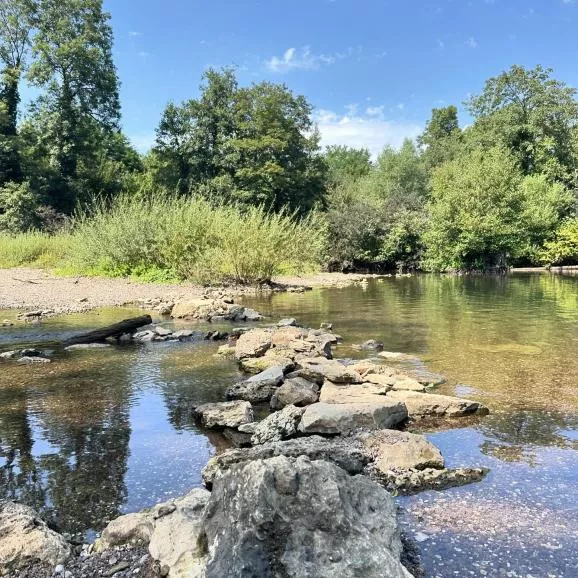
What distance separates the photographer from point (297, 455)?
4.89 metres

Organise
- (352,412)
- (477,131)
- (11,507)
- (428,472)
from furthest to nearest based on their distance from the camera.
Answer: (477,131) < (352,412) < (428,472) < (11,507)

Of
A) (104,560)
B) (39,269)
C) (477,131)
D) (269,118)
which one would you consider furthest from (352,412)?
(477,131)

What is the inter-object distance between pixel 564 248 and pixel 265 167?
77.2 feet

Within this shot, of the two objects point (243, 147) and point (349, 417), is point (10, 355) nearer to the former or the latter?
point (349, 417)

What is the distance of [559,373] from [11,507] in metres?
7.90

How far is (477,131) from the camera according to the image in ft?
179

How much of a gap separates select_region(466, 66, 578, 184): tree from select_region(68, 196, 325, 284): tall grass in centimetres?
3107

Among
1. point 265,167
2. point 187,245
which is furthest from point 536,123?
point 187,245

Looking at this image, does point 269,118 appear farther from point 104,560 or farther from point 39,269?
point 104,560

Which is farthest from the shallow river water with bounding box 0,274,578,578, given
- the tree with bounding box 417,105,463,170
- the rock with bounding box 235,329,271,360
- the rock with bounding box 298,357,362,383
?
the tree with bounding box 417,105,463,170

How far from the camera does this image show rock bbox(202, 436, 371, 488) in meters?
4.86

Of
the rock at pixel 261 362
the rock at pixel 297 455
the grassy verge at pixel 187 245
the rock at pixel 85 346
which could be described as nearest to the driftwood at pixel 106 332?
the rock at pixel 85 346

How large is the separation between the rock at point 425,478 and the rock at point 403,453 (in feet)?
0.25

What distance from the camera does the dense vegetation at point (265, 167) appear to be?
40.5m
